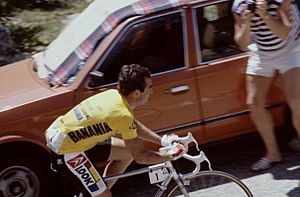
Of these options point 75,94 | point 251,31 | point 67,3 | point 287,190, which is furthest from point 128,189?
point 67,3

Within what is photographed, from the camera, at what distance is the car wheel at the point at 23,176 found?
487 centimetres

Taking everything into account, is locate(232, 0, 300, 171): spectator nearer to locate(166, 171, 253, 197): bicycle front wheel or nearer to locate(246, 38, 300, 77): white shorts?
locate(246, 38, 300, 77): white shorts

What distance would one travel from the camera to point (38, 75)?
5469 millimetres

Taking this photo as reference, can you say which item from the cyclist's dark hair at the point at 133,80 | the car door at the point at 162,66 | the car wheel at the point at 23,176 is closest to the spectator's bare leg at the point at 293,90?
the car door at the point at 162,66

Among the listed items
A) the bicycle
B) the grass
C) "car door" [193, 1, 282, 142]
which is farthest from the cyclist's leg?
the grass

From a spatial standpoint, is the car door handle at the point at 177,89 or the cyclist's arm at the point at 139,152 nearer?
the cyclist's arm at the point at 139,152

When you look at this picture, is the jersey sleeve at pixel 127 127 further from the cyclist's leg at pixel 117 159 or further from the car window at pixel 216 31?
the car window at pixel 216 31

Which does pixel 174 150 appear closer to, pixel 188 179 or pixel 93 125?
pixel 188 179

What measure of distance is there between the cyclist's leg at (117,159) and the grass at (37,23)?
18.1ft

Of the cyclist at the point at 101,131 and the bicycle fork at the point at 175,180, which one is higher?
the cyclist at the point at 101,131

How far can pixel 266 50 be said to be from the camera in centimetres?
516

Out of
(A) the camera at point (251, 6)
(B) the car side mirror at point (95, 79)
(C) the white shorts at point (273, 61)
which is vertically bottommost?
(B) the car side mirror at point (95, 79)

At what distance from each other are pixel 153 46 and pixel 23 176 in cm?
154

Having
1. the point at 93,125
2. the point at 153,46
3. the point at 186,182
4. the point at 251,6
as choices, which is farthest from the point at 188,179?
the point at 251,6
